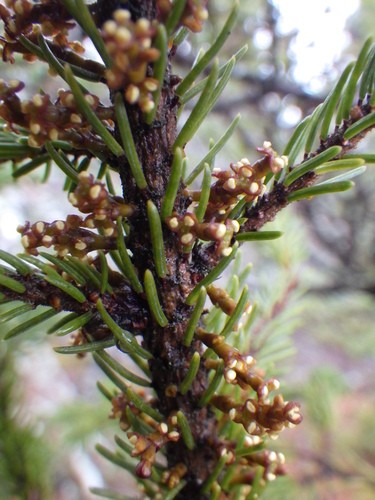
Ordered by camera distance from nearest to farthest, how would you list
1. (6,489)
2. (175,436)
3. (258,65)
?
(175,436) < (6,489) < (258,65)

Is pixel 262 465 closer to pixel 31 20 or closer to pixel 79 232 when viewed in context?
pixel 79 232

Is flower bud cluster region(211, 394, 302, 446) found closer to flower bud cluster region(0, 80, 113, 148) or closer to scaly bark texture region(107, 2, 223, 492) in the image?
scaly bark texture region(107, 2, 223, 492)

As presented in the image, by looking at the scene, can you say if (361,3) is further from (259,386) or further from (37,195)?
(37,195)

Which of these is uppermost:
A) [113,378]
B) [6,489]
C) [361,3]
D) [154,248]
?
[361,3]

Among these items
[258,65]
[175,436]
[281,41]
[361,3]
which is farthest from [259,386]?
[361,3]

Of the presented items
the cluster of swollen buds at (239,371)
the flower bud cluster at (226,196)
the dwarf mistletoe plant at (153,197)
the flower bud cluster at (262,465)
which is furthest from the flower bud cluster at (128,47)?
the flower bud cluster at (262,465)

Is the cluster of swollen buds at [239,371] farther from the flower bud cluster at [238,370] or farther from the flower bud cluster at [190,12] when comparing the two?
the flower bud cluster at [190,12]

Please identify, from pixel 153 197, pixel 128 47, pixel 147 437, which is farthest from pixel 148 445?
pixel 128 47
